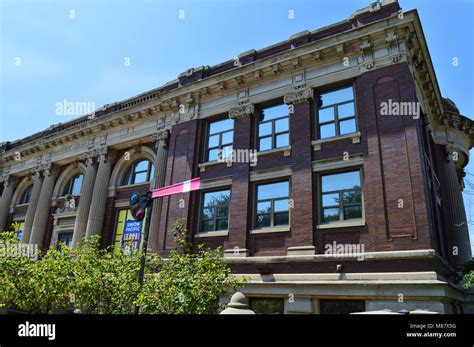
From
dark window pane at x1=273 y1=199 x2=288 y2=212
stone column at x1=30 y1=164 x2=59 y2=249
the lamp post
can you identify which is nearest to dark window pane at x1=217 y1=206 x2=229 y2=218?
dark window pane at x1=273 y1=199 x2=288 y2=212

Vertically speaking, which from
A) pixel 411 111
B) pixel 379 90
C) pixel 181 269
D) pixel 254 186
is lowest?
pixel 181 269

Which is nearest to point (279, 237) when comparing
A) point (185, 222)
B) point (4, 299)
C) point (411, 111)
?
point (185, 222)

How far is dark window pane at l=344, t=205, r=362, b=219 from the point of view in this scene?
12859 millimetres

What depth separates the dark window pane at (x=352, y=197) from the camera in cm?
1308

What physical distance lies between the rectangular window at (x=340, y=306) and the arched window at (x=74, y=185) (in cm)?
1825

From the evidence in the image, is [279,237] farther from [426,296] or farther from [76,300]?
[76,300]

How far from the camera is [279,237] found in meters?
14.0

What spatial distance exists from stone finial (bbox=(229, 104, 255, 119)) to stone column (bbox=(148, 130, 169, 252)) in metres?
4.38

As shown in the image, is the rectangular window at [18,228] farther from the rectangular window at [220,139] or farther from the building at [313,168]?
the rectangular window at [220,139]

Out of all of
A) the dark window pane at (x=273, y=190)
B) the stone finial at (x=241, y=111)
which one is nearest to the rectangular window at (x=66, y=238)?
the stone finial at (x=241, y=111)

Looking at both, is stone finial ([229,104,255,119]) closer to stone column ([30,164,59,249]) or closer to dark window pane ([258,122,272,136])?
dark window pane ([258,122,272,136])

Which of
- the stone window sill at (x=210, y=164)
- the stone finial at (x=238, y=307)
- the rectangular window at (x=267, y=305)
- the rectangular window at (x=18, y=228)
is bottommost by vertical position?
the rectangular window at (x=267, y=305)

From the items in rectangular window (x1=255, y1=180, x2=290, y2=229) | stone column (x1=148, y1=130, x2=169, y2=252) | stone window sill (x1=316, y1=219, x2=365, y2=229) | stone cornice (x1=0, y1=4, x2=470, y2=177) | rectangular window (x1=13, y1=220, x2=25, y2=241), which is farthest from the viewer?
stone column (x1=148, y1=130, x2=169, y2=252)
